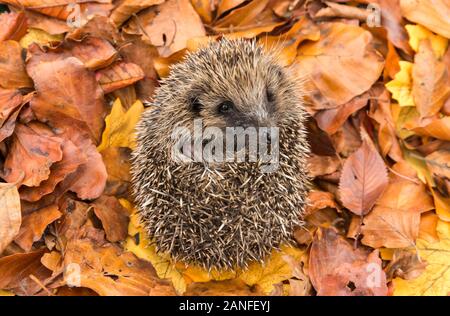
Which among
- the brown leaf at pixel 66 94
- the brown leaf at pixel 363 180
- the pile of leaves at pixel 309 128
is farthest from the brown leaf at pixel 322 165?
the brown leaf at pixel 66 94

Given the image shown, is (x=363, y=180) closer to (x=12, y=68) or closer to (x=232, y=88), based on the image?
(x=232, y=88)

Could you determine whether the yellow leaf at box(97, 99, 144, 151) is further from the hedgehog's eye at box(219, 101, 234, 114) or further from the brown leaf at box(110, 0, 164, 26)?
the hedgehog's eye at box(219, 101, 234, 114)

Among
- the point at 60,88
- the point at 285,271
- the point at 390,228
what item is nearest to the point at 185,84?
the point at 60,88

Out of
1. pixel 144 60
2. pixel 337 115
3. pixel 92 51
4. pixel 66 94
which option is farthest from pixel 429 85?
pixel 66 94

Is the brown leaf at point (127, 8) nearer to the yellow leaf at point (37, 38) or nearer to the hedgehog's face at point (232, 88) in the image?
the yellow leaf at point (37, 38)

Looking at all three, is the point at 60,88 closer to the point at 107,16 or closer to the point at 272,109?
the point at 107,16
